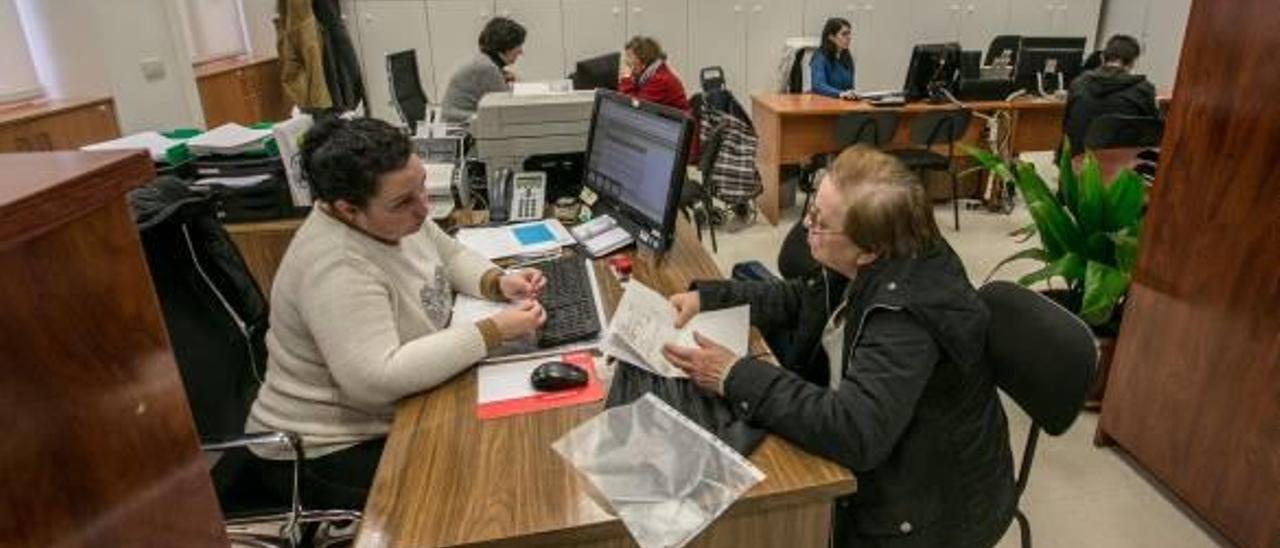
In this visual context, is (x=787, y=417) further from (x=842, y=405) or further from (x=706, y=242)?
(x=706, y=242)

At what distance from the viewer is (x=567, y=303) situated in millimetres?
1592

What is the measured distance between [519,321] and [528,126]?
Answer: 1.17 meters

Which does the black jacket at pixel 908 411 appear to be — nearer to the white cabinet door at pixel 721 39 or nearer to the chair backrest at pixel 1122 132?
the chair backrest at pixel 1122 132

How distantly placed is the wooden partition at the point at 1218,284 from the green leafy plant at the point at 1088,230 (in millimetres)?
168

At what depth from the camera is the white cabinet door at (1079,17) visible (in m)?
6.58

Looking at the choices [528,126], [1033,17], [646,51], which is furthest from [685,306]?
[1033,17]

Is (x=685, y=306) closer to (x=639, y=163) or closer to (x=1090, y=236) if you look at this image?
(x=639, y=163)

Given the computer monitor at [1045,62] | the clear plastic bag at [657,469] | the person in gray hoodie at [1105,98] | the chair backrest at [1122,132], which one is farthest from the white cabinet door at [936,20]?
the clear plastic bag at [657,469]

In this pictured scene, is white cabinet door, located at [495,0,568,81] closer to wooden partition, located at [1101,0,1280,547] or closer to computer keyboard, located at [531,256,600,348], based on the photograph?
computer keyboard, located at [531,256,600,348]

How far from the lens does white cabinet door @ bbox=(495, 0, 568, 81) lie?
5883 mm

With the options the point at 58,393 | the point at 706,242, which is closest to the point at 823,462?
the point at 58,393

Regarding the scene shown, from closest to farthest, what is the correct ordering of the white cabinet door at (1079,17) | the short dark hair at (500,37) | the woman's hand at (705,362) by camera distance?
1. the woman's hand at (705,362)
2. the short dark hair at (500,37)
3. the white cabinet door at (1079,17)

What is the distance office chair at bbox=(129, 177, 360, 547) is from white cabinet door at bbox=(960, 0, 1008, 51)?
21.0 ft

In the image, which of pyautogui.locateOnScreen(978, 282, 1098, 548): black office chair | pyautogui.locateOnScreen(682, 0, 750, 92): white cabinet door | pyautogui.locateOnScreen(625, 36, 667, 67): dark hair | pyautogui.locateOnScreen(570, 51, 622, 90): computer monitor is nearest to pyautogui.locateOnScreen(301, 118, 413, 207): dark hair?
pyautogui.locateOnScreen(978, 282, 1098, 548): black office chair
